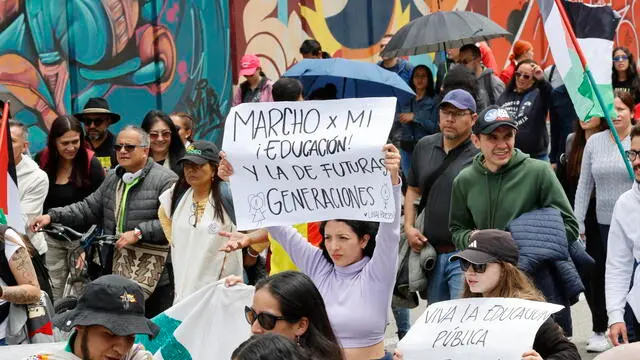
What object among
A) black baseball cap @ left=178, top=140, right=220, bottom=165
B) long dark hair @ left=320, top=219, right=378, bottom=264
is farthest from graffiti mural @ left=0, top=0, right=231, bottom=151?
long dark hair @ left=320, top=219, right=378, bottom=264

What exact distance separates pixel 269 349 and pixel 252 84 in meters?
10.5

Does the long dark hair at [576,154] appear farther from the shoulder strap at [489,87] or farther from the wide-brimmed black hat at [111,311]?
the wide-brimmed black hat at [111,311]

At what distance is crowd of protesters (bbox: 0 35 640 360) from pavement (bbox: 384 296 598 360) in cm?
21

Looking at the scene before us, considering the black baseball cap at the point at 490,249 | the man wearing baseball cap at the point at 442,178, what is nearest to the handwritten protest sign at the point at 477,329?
the black baseball cap at the point at 490,249

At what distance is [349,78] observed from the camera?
40.5 ft

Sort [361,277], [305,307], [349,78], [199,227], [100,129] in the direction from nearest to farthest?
[305,307] < [361,277] < [199,227] < [349,78] < [100,129]

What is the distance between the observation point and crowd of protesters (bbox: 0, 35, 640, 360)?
5.78 metres

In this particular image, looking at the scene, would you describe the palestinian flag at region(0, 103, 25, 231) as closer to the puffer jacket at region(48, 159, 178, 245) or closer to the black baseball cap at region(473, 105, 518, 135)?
the puffer jacket at region(48, 159, 178, 245)

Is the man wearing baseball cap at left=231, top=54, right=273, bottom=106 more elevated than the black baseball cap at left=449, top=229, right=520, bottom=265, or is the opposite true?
the black baseball cap at left=449, top=229, right=520, bottom=265

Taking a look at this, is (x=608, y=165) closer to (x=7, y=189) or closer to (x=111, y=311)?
(x=7, y=189)

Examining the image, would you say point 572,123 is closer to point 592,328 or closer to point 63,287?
point 592,328

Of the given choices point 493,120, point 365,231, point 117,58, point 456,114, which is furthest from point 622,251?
point 117,58

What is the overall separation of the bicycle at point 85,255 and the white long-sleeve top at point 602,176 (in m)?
3.29

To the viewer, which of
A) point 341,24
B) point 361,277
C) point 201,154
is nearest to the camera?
point 361,277
